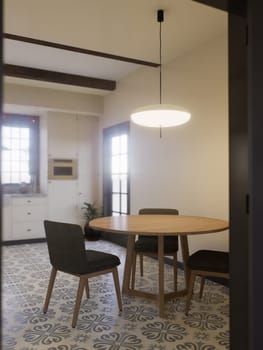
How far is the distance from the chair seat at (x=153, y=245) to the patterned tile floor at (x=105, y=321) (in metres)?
0.46

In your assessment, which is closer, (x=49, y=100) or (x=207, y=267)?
(x=207, y=267)

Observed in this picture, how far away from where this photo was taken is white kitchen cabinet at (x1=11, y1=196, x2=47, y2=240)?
5.54m

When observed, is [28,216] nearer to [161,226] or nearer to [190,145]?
[190,145]

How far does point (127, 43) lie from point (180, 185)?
1828 millimetres

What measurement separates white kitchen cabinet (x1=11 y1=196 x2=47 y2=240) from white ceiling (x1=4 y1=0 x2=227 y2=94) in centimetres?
239

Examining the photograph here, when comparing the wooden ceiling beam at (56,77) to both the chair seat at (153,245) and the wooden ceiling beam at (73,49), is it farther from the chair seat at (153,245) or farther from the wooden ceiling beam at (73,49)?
the chair seat at (153,245)

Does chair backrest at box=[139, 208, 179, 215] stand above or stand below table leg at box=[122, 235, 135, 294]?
above

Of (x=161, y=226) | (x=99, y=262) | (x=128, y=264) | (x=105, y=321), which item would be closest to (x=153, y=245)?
(x=128, y=264)

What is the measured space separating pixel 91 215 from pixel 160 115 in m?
3.45

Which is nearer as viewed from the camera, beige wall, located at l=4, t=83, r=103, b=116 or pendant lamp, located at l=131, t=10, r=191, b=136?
pendant lamp, located at l=131, t=10, r=191, b=136

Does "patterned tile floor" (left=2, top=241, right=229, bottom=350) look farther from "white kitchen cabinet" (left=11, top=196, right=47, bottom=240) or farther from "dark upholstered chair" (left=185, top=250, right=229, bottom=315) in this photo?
"white kitchen cabinet" (left=11, top=196, right=47, bottom=240)

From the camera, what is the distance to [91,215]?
6.01 m

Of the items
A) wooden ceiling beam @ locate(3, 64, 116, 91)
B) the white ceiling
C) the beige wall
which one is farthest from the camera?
the beige wall

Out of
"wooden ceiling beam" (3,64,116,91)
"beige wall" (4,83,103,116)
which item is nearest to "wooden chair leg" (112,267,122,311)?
"wooden ceiling beam" (3,64,116,91)
